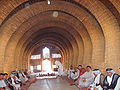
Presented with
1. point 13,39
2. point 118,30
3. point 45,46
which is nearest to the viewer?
point 118,30

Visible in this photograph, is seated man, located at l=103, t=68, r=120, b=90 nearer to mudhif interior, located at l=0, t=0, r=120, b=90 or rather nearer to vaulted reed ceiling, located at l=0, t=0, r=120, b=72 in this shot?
mudhif interior, located at l=0, t=0, r=120, b=90

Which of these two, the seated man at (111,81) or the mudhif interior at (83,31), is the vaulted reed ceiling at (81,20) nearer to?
the mudhif interior at (83,31)

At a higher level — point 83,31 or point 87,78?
point 83,31

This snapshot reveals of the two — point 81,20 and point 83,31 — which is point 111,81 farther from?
point 83,31

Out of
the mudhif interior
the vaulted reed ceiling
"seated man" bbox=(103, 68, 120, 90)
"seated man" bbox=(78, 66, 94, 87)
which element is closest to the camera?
"seated man" bbox=(103, 68, 120, 90)

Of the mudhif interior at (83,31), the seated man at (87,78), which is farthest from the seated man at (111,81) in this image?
the seated man at (87,78)

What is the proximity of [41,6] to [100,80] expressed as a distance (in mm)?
5748

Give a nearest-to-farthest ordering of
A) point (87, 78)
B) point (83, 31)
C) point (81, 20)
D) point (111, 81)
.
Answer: point (111, 81) < point (87, 78) < point (81, 20) < point (83, 31)

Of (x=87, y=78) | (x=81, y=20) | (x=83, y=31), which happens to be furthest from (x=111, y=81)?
(x=83, y=31)

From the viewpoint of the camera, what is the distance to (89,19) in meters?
10.4

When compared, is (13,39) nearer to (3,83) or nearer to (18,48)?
(18,48)

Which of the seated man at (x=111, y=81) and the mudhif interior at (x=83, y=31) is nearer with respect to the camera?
the seated man at (x=111, y=81)

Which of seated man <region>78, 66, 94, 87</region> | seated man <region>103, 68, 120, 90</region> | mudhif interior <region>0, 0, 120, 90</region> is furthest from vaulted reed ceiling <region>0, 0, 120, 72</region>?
seated man <region>103, 68, 120, 90</region>

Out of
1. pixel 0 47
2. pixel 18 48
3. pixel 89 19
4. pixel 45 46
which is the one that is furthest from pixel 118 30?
pixel 45 46
